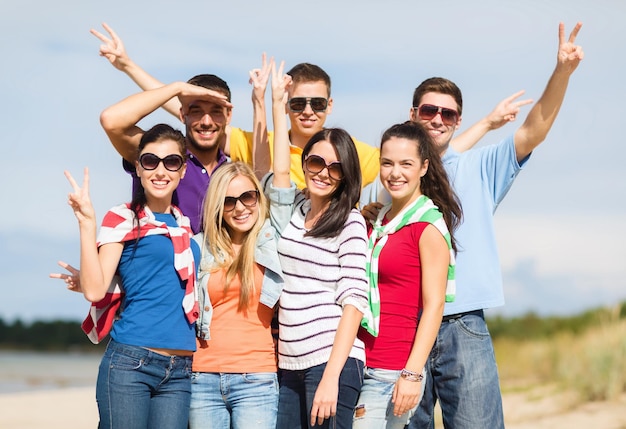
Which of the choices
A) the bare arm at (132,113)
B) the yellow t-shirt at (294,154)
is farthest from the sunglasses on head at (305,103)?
the bare arm at (132,113)

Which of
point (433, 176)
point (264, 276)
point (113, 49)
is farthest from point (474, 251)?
point (113, 49)

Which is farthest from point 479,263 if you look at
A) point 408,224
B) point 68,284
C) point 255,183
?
point 68,284

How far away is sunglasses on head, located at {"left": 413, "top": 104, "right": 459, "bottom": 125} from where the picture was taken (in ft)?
15.9

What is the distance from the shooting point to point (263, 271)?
14.2 ft

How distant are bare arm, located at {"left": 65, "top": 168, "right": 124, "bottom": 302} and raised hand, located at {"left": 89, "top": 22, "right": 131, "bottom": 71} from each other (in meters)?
1.39

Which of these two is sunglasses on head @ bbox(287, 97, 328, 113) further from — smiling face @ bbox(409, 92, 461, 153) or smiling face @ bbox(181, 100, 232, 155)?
smiling face @ bbox(409, 92, 461, 153)

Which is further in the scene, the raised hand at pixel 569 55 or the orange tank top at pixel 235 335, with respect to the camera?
the raised hand at pixel 569 55

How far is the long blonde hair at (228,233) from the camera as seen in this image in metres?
4.31

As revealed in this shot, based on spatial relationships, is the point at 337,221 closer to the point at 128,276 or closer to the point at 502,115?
the point at 128,276

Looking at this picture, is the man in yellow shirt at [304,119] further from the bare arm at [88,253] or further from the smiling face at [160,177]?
the bare arm at [88,253]

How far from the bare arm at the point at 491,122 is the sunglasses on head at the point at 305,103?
3.22 feet

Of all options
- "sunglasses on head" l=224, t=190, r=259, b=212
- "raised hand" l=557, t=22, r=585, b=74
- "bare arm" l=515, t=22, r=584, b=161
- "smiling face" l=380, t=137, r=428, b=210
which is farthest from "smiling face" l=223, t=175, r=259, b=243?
"raised hand" l=557, t=22, r=585, b=74

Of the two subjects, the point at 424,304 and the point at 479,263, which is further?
the point at 479,263

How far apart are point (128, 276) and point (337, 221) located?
3.72 feet
